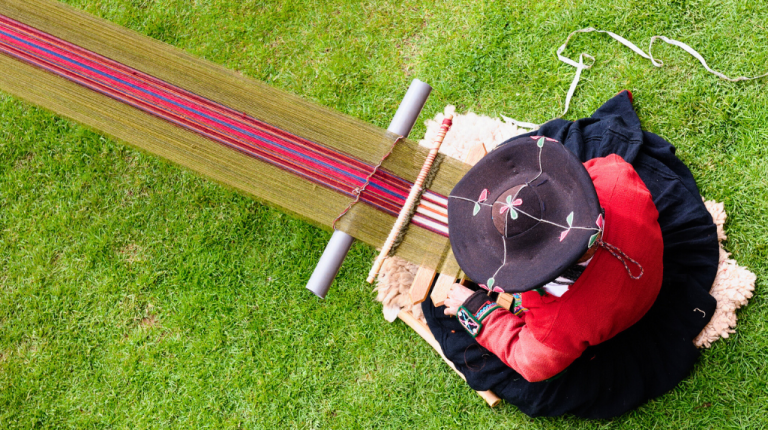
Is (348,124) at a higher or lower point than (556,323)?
higher

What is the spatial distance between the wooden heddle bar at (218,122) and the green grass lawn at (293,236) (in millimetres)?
980

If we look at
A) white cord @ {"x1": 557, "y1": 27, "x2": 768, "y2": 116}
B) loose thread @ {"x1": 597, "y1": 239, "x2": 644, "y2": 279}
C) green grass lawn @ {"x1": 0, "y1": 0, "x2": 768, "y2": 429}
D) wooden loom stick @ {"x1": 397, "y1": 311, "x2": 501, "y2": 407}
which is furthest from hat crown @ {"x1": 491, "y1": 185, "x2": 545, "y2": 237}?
white cord @ {"x1": 557, "y1": 27, "x2": 768, "y2": 116}

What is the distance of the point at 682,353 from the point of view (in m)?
2.30

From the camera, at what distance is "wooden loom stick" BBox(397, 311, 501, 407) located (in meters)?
2.51

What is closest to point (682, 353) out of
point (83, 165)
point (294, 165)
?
point (294, 165)

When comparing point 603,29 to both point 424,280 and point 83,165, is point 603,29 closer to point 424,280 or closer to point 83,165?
point 424,280

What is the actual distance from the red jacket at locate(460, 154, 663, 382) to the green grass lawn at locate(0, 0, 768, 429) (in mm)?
867

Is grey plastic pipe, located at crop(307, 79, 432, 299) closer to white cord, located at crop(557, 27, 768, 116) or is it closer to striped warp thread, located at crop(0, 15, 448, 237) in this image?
striped warp thread, located at crop(0, 15, 448, 237)

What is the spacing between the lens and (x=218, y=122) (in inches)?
81.1

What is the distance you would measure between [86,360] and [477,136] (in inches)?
100

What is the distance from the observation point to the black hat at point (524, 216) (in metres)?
1.47

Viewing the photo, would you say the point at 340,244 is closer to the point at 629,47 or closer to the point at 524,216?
the point at 524,216

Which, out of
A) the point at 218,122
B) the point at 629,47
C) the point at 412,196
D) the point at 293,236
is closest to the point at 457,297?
the point at 412,196

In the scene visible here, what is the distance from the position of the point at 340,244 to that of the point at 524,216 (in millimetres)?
725
